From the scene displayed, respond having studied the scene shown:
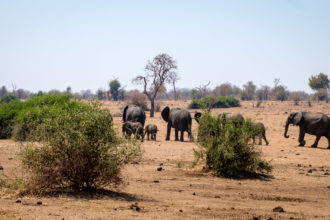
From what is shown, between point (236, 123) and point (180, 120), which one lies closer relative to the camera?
point (236, 123)

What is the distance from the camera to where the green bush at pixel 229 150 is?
479 inches

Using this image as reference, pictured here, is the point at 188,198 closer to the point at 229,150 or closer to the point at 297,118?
the point at 229,150

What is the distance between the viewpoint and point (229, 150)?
39.6 ft

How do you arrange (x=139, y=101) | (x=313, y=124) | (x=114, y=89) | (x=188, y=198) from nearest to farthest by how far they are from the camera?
1. (x=188, y=198)
2. (x=313, y=124)
3. (x=139, y=101)
4. (x=114, y=89)

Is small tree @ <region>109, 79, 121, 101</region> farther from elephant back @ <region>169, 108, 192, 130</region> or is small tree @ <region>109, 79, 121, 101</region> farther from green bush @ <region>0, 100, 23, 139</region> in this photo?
elephant back @ <region>169, 108, 192, 130</region>

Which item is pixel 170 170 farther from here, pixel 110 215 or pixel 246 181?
pixel 110 215

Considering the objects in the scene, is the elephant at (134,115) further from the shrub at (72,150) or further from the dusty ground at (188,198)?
the shrub at (72,150)

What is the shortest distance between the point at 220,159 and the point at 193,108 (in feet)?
131

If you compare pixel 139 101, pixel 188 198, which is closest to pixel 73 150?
pixel 188 198

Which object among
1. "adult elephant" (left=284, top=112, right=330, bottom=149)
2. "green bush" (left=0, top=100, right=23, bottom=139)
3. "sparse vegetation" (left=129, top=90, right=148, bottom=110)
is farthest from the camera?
"sparse vegetation" (left=129, top=90, right=148, bottom=110)

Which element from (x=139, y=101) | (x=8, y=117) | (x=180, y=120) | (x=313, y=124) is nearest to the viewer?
(x=313, y=124)

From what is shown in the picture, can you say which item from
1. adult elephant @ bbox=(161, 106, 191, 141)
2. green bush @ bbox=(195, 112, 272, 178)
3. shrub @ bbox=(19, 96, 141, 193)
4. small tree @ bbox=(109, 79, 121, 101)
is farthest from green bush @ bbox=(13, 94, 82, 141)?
small tree @ bbox=(109, 79, 121, 101)

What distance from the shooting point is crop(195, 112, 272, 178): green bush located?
39.9ft

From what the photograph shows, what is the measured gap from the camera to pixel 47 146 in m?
8.73
